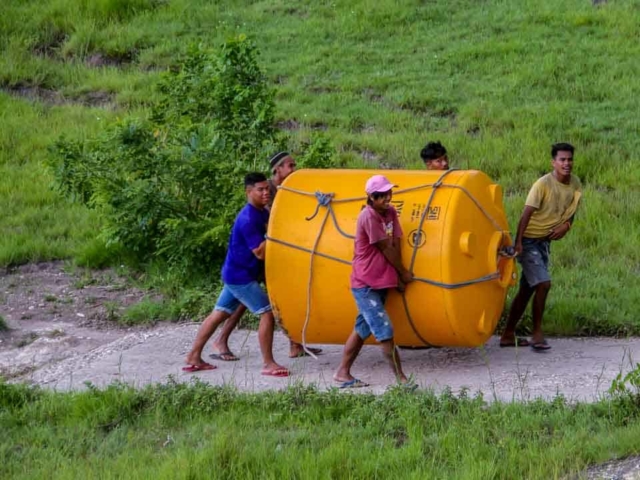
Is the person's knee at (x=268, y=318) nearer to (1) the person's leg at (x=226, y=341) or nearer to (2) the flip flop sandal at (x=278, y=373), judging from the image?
(2) the flip flop sandal at (x=278, y=373)

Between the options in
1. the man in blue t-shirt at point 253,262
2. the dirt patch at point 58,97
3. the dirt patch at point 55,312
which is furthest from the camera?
the dirt patch at point 58,97

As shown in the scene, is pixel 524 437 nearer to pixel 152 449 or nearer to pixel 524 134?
pixel 152 449

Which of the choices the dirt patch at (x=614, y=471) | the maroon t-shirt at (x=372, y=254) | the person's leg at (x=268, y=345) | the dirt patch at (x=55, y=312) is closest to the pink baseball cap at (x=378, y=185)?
the maroon t-shirt at (x=372, y=254)

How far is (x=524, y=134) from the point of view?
1280 cm

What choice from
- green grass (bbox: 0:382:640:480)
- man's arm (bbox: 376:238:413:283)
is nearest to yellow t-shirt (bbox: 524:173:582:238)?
man's arm (bbox: 376:238:413:283)

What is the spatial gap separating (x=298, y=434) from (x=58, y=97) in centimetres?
1090

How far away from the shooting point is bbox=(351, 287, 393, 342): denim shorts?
7.09 m

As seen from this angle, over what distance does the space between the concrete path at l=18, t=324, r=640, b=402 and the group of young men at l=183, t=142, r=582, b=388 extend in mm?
165

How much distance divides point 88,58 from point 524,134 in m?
7.55

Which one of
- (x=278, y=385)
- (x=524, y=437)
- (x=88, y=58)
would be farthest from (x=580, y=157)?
(x=88, y=58)

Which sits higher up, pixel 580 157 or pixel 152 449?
pixel 580 157

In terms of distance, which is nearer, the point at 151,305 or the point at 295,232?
the point at 295,232

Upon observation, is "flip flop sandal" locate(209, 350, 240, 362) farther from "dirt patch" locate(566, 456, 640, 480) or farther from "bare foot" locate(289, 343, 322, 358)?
"dirt patch" locate(566, 456, 640, 480)

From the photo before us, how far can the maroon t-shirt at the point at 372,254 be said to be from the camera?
701cm
